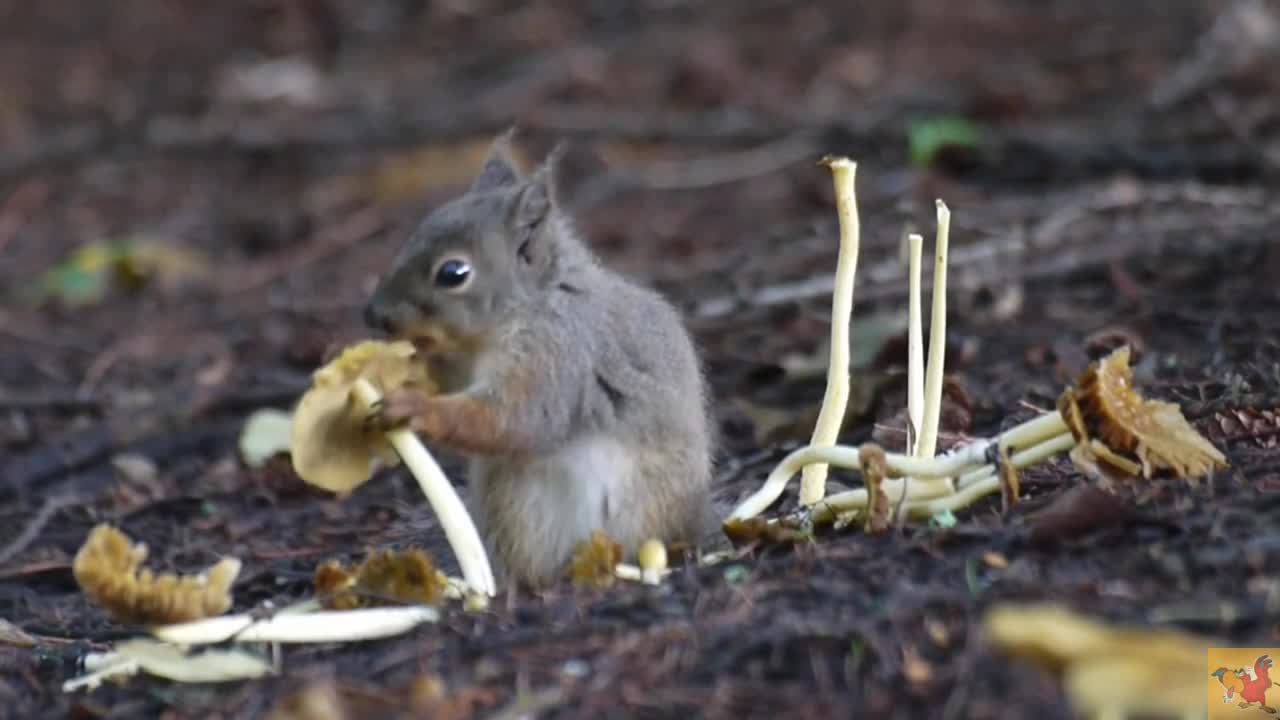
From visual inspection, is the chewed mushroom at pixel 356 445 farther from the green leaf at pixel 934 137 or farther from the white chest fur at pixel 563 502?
the green leaf at pixel 934 137

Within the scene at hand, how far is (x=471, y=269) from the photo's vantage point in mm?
3926

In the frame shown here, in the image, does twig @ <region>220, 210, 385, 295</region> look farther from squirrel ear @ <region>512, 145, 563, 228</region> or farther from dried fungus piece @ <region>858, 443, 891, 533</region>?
dried fungus piece @ <region>858, 443, 891, 533</region>

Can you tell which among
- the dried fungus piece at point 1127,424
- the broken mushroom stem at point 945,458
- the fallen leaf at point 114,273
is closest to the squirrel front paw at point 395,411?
the broken mushroom stem at point 945,458

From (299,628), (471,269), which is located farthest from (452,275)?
(299,628)

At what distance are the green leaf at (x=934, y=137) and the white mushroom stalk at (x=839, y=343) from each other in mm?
4037

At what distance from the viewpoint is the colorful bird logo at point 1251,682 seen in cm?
268

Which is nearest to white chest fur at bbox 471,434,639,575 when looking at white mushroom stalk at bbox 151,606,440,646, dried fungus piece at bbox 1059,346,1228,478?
white mushroom stalk at bbox 151,606,440,646

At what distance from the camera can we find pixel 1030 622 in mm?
2455

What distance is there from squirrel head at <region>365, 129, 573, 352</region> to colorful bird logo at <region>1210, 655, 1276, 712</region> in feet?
5.56

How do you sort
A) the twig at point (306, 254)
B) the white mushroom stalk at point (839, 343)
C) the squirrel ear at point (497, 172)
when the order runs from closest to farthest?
the white mushroom stalk at point (839, 343) → the squirrel ear at point (497, 172) → the twig at point (306, 254)

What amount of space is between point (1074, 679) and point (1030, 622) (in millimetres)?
137

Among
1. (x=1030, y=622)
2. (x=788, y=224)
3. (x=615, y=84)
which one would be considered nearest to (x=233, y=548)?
(x=1030, y=622)

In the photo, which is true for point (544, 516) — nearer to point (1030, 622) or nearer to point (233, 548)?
point (233, 548)

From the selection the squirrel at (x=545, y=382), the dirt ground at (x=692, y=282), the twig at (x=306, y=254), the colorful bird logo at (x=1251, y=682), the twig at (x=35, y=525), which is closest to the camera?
the colorful bird logo at (x=1251, y=682)
